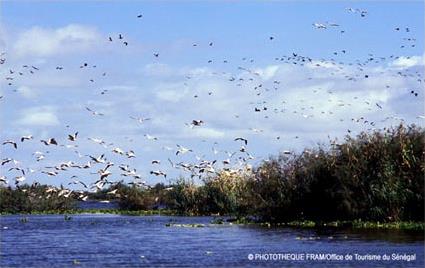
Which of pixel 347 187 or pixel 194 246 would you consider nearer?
pixel 194 246

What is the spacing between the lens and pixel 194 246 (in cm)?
4388

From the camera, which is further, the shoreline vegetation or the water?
the shoreline vegetation

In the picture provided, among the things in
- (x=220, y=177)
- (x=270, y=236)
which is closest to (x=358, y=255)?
(x=270, y=236)

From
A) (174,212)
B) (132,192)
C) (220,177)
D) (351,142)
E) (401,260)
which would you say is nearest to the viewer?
(401,260)

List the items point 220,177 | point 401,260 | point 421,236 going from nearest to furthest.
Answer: point 401,260 → point 421,236 → point 220,177

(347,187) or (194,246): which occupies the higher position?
(347,187)

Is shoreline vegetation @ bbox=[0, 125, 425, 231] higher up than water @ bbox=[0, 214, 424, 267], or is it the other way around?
shoreline vegetation @ bbox=[0, 125, 425, 231]

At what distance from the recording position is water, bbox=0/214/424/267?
3662 centimetres

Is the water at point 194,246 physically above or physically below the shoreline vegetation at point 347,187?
below

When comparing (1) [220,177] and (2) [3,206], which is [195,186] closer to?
(1) [220,177]

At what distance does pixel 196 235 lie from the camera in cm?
5116

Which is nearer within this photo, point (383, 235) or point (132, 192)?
point (383, 235)

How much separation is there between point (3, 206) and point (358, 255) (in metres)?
72.2

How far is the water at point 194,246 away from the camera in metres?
36.6
